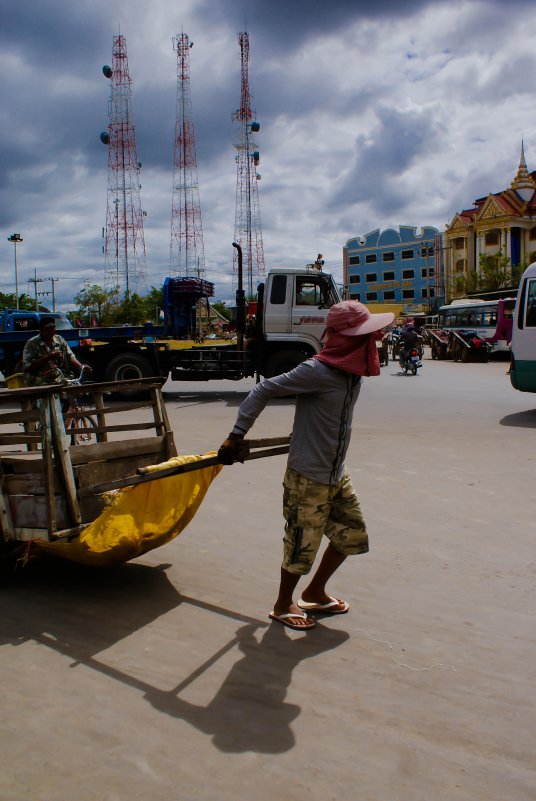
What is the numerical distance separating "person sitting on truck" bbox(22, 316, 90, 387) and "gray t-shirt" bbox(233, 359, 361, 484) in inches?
179

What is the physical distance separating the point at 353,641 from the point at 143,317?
2391 inches

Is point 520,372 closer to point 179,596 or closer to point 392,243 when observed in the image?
point 179,596

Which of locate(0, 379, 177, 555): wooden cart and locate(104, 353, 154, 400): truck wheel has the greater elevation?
locate(104, 353, 154, 400): truck wheel

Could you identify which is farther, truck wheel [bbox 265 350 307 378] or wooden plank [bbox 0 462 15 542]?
truck wheel [bbox 265 350 307 378]

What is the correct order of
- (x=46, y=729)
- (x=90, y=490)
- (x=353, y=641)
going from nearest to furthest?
(x=46, y=729) → (x=353, y=641) → (x=90, y=490)

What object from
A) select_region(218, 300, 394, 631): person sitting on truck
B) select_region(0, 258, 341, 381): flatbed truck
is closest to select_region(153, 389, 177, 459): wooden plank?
select_region(218, 300, 394, 631): person sitting on truck

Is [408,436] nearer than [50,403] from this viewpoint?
No

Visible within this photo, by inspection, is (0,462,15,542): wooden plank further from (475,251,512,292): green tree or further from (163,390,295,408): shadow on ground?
(475,251,512,292): green tree

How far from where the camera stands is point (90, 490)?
3779 mm

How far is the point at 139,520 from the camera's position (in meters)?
3.72

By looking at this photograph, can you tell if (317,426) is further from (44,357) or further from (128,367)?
(128,367)

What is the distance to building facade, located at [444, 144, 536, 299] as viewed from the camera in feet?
195

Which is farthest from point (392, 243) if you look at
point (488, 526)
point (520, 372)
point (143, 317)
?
point (488, 526)

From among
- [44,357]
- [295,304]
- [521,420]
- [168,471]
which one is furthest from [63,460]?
[295,304]
